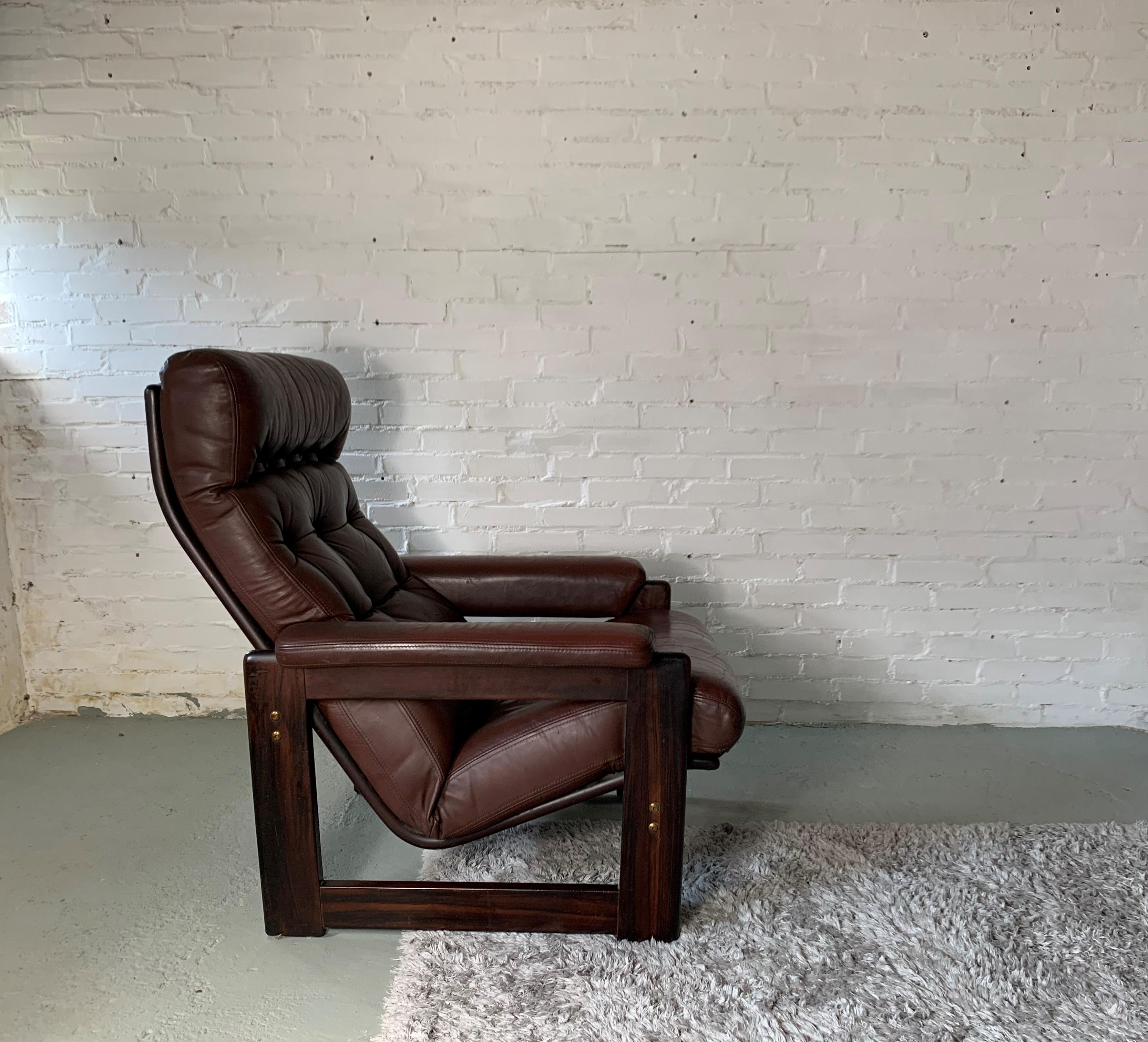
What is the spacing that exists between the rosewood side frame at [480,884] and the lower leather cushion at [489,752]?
0.14 feet

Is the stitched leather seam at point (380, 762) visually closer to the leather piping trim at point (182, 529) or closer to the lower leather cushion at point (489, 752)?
the lower leather cushion at point (489, 752)

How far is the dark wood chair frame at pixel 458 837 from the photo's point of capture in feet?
5.21

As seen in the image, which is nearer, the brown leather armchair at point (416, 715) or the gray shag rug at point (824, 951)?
the gray shag rug at point (824, 951)

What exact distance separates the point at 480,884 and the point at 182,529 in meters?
0.86

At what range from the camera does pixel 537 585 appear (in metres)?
2.27

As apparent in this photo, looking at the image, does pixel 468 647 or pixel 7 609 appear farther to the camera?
pixel 7 609

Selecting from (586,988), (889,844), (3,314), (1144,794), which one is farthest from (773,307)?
(3,314)

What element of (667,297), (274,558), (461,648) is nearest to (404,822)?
(461,648)

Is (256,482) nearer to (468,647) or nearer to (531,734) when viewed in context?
(468,647)

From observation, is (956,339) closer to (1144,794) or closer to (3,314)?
(1144,794)

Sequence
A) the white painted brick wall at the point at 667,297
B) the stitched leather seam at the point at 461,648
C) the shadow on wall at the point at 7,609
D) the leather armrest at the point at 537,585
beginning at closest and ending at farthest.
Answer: the stitched leather seam at the point at 461,648 → the leather armrest at the point at 537,585 → the white painted brick wall at the point at 667,297 → the shadow on wall at the point at 7,609

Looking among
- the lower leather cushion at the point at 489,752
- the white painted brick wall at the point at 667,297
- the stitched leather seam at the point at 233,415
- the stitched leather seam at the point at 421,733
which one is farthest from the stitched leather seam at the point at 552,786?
the white painted brick wall at the point at 667,297

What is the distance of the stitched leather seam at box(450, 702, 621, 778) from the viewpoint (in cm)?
161

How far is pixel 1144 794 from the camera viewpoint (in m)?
2.31
